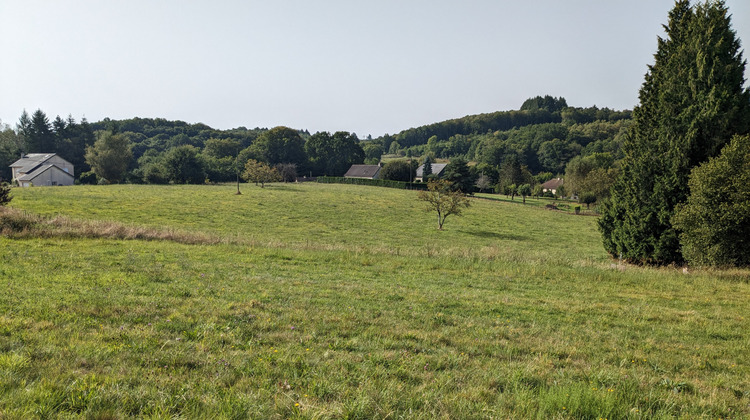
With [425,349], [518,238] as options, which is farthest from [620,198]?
[425,349]

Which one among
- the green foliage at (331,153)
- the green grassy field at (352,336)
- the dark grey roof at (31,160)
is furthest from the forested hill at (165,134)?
the green grassy field at (352,336)

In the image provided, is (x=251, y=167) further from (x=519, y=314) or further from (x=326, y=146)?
(x=519, y=314)

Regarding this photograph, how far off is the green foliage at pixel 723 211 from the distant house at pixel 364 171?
3527 inches

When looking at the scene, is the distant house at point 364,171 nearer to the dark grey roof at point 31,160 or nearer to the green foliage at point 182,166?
the green foliage at point 182,166

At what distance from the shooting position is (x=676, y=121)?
20484 mm

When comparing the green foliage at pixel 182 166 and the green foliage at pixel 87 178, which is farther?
the green foliage at pixel 182 166

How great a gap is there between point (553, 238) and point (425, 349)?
34.8 metres

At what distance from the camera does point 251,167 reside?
74562mm

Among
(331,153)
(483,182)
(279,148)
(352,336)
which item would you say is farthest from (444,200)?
(331,153)

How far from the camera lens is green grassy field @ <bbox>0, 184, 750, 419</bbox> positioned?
4.00 meters

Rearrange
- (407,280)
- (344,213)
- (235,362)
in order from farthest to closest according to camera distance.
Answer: (344,213) → (407,280) → (235,362)

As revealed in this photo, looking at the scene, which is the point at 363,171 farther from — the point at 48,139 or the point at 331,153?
the point at 48,139

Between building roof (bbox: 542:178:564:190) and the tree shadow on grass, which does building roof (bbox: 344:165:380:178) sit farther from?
the tree shadow on grass

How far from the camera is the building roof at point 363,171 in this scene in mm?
107219
